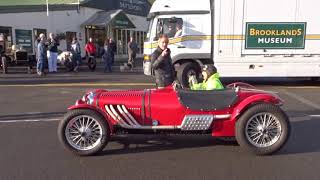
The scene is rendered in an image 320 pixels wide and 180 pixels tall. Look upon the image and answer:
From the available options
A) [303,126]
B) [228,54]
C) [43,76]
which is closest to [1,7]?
[43,76]

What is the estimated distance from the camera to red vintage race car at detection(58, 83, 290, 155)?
6441mm

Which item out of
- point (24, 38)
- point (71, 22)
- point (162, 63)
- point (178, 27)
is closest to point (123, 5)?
point (71, 22)

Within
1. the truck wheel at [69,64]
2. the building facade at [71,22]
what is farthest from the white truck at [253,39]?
the building facade at [71,22]

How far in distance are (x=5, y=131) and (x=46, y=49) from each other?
1297 cm

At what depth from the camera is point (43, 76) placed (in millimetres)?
19344

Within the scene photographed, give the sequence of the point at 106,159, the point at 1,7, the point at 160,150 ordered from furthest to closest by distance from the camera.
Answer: the point at 1,7, the point at 160,150, the point at 106,159

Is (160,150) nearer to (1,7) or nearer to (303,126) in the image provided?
(303,126)

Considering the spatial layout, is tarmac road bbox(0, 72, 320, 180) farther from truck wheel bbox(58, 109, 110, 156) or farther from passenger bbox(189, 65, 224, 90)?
passenger bbox(189, 65, 224, 90)

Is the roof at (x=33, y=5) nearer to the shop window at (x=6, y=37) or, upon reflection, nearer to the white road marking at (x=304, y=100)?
the shop window at (x=6, y=37)

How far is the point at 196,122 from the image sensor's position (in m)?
6.48

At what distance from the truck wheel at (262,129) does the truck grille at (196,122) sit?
42 cm

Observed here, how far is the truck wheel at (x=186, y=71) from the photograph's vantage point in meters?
14.8

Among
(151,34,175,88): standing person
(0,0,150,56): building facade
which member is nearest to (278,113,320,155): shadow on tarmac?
(151,34,175,88): standing person

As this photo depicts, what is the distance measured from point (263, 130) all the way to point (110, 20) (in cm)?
2833
